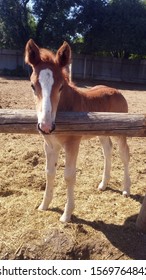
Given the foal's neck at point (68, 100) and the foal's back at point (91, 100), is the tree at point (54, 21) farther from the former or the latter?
the foal's neck at point (68, 100)

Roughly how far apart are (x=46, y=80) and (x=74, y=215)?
78.7 inches

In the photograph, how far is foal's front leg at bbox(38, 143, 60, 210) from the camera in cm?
417

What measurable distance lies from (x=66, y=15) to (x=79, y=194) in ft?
77.3

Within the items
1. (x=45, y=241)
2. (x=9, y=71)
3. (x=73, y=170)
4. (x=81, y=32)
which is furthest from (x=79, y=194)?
(x=81, y=32)

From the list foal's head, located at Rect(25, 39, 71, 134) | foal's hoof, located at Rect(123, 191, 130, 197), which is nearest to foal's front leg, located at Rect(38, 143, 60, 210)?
foal's head, located at Rect(25, 39, 71, 134)

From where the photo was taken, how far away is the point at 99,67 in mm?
25969

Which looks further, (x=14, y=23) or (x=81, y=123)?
(x=14, y=23)

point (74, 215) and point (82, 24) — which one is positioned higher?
point (82, 24)

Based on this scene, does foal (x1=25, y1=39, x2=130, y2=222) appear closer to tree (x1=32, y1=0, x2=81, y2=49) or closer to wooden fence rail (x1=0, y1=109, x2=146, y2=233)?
wooden fence rail (x1=0, y1=109, x2=146, y2=233)

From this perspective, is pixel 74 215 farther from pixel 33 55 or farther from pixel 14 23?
pixel 14 23

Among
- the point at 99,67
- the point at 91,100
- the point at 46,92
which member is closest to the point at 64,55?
the point at 46,92

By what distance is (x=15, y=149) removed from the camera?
627 cm

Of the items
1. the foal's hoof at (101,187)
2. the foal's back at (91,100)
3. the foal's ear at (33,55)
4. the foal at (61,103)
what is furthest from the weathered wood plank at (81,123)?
the foal's hoof at (101,187)
